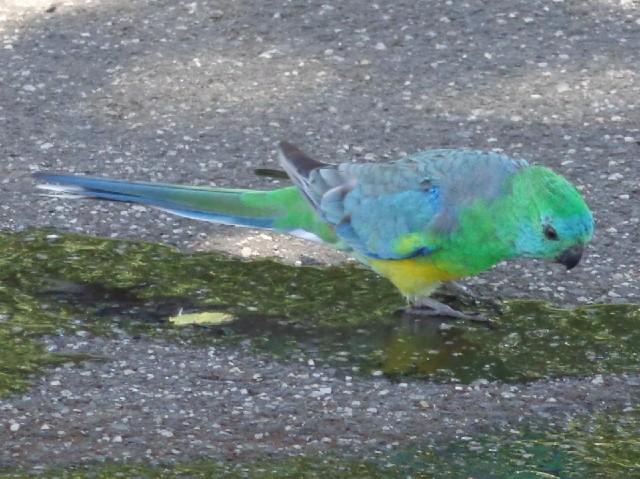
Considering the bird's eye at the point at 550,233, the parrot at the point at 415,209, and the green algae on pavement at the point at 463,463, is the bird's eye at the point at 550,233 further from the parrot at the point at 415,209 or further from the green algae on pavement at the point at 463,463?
the green algae on pavement at the point at 463,463

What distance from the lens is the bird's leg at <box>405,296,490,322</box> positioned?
4066 mm

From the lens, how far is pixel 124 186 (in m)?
4.10

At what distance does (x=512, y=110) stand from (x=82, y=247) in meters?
2.16

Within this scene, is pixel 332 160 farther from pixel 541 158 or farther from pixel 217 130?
pixel 541 158

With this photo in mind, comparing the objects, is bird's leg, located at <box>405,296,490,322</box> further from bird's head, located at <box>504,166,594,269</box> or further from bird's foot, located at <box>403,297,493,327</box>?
bird's head, located at <box>504,166,594,269</box>

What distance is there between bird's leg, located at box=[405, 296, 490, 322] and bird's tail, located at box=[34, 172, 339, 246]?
1.27 feet

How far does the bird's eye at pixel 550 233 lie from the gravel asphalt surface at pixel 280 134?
54 cm

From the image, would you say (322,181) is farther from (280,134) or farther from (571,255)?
(280,134)

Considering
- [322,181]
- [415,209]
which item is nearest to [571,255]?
[415,209]

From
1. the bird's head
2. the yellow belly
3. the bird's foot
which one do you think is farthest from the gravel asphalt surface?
the bird's head

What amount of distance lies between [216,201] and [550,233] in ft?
4.32

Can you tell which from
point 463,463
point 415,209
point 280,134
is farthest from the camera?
point 280,134

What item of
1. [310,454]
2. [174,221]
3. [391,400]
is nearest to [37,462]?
[310,454]

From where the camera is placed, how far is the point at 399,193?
12.9 feet
